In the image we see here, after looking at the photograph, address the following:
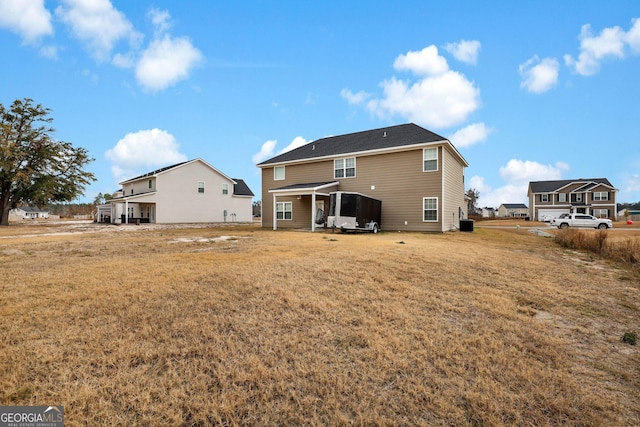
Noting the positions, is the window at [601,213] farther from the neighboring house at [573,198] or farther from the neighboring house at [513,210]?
the neighboring house at [513,210]

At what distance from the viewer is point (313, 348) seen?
366cm

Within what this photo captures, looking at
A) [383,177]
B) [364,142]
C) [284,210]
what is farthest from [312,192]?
[364,142]

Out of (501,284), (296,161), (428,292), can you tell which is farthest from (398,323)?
(296,161)

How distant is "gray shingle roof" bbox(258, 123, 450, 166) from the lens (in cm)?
2046

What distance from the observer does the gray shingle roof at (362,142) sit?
67.1 ft

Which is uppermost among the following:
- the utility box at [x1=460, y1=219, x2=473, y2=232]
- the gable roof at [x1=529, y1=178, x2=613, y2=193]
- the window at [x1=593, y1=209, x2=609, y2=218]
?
the gable roof at [x1=529, y1=178, x2=613, y2=193]

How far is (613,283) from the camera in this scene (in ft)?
24.8

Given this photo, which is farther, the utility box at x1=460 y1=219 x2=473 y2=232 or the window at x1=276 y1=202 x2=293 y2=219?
the window at x1=276 y1=202 x2=293 y2=219

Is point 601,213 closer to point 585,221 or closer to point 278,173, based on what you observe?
point 585,221

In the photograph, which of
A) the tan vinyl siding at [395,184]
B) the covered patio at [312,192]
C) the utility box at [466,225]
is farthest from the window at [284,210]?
the utility box at [466,225]

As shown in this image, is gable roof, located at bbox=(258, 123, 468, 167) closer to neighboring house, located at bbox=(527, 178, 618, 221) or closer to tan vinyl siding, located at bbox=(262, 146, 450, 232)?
tan vinyl siding, located at bbox=(262, 146, 450, 232)

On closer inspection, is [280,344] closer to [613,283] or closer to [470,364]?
[470,364]

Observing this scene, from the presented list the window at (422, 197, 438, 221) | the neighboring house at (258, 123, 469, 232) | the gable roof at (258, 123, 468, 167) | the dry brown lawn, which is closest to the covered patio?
the neighboring house at (258, 123, 469, 232)

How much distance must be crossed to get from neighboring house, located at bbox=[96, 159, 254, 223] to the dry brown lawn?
28.9m
